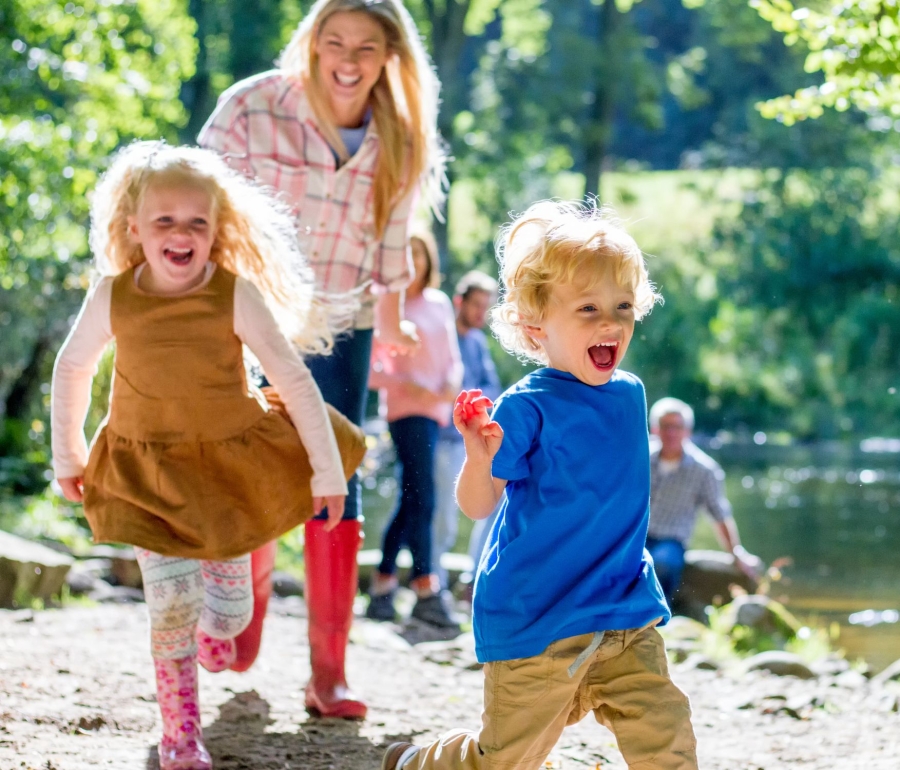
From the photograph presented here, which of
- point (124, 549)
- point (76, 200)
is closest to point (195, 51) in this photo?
point (76, 200)

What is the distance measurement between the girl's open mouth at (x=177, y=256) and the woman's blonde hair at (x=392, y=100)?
83 cm

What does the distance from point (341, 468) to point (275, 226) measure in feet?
2.38

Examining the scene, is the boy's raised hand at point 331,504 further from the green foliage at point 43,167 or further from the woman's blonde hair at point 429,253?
the green foliage at point 43,167

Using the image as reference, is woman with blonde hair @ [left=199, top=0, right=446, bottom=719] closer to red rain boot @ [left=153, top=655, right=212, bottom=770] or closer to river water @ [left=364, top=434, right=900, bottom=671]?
red rain boot @ [left=153, top=655, right=212, bottom=770]

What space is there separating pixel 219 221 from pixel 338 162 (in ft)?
2.10

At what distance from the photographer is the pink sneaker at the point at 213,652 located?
3.63 metres

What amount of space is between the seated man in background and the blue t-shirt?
4556 mm

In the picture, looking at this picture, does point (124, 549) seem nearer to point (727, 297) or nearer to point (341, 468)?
point (341, 468)

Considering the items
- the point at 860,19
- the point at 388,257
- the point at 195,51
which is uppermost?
the point at 195,51

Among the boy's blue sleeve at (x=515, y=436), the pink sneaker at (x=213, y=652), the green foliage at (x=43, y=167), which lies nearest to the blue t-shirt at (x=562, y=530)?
the boy's blue sleeve at (x=515, y=436)

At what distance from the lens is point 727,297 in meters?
26.5

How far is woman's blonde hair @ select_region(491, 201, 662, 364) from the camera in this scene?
2.74m

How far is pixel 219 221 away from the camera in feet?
11.3

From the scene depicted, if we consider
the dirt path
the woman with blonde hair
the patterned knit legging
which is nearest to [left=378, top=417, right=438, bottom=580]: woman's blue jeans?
the dirt path
